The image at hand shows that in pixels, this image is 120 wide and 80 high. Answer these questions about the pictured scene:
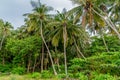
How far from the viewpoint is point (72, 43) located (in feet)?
126

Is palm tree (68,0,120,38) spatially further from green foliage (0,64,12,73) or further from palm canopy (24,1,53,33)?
green foliage (0,64,12,73)

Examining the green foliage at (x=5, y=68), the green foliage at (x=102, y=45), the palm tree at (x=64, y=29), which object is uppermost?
the palm tree at (x=64, y=29)

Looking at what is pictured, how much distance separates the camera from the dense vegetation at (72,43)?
105 feet

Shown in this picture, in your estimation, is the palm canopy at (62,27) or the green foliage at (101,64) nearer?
the green foliage at (101,64)

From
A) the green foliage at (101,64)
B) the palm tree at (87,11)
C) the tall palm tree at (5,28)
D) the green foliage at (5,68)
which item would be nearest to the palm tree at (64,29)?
the palm tree at (87,11)

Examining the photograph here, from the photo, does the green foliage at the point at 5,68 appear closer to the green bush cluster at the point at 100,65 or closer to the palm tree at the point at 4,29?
the palm tree at the point at 4,29

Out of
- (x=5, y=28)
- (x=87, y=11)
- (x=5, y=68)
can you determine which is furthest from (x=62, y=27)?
(x=5, y=68)

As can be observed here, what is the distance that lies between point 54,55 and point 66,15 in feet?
26.2

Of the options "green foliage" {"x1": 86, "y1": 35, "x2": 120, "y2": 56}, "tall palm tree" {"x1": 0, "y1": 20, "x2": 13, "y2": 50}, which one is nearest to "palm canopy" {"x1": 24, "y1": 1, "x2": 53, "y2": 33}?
"green foliage" {"x1": 86, "y1": 35, "x2": 120, "y2": 56}

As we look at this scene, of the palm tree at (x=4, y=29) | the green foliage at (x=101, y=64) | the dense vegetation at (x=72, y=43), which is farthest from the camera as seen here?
the palm tree at (x=4, y=29)

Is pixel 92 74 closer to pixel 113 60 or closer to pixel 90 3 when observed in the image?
pixel 113 60

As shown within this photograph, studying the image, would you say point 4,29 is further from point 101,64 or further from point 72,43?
point 101,64

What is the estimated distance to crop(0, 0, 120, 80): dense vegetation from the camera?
32.1 m

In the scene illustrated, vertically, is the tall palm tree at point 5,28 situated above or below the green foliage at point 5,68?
above
